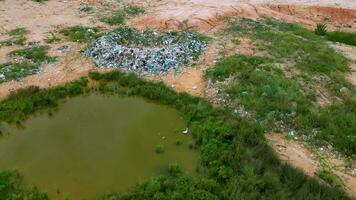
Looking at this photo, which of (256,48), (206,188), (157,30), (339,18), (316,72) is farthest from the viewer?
(339,18)

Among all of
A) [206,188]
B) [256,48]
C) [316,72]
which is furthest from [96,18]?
[206,188]

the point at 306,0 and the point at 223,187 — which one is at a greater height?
the point at 306,0

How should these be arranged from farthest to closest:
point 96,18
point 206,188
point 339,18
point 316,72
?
point 339,18 → point 96,18 → point 316,72 → point 206,188

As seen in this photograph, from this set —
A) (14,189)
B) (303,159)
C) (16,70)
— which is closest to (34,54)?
(16,70)

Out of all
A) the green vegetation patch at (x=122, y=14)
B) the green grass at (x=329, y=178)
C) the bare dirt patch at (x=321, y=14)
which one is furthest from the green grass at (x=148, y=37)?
the green grass at (x=329, y=178)

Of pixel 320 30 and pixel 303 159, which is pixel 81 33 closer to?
pixel 303 159

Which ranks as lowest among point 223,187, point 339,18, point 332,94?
point 223,187

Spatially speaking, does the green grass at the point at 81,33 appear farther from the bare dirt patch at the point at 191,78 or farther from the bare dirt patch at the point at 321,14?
the bare dirt patch at the point at 321,14

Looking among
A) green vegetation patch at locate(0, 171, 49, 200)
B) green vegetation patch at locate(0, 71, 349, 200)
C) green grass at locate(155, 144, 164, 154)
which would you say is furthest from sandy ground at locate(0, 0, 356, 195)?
green vegetation patch at locate(0, 171, 49, 200)

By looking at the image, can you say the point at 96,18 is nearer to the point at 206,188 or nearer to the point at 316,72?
the point at 316,72
